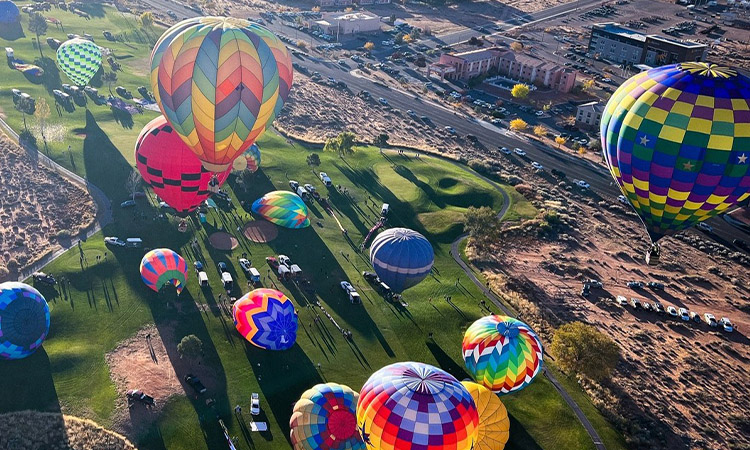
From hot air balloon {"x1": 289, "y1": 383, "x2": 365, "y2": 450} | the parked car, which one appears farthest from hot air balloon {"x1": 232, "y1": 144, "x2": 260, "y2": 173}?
hot air balloon {"x1": 289, "y1": 383, "x2": 365, "y2": 450}

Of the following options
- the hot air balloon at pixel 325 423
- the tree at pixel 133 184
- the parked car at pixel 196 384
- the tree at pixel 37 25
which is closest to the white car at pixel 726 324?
the hot air balloon at pixel 325 423

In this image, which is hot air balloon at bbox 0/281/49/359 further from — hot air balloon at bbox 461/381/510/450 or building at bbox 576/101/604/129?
building at bbox 576/101/604/129

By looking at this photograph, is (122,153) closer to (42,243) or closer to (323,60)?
(42,243)

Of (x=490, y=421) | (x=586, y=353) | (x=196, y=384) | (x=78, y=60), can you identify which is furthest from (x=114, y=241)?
(x=78, y=60)

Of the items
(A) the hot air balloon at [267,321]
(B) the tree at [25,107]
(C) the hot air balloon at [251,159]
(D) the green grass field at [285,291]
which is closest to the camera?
(D) the green grass field at [285,291]

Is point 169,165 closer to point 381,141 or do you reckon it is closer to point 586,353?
point 381,141

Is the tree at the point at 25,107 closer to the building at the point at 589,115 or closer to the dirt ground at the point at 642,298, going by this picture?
the dirt ground at the point at 642,298

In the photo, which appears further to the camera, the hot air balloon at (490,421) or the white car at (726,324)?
the white car at (726,324)
